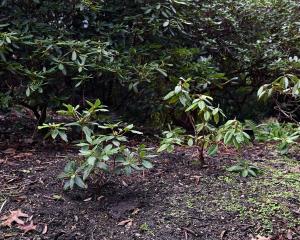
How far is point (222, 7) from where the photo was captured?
449cm

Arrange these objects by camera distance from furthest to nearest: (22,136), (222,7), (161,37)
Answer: (222,7) → (161,37) → (22,136)

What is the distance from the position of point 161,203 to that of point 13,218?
0.78m

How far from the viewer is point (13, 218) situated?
2.09 metres

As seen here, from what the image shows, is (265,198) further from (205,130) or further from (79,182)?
(79,182)

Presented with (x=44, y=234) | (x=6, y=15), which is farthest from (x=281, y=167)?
(x=6, y=15)

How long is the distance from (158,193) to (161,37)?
1.83 meters

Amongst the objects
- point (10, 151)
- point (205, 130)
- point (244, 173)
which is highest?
point (205, 130)

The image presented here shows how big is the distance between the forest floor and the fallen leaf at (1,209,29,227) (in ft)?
0.09

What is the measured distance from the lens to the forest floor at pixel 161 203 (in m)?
2.04

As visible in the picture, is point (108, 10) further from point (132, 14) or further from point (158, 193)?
point (158, 193)

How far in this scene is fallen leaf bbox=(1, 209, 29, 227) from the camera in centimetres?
206

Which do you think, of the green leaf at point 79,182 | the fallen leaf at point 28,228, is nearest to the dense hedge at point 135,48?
the green leaf at point 79,182

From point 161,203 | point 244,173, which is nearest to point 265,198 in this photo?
point 244,173

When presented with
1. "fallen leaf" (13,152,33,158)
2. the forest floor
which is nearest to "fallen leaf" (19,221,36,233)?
the forest floor
